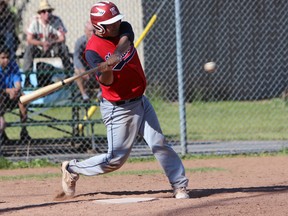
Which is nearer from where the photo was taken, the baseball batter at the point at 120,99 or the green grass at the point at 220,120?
the baseball batter at the point at 120,99

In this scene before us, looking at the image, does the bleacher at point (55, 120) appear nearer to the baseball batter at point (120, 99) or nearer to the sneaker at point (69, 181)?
the sneaker at point (69, 181)

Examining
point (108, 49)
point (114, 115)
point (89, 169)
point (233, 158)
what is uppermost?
point (108, 49)

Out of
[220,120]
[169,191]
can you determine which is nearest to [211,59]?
[220,120]

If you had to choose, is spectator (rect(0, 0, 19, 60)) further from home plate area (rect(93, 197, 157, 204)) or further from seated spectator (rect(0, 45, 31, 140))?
home plate area (rect(93, 197, 157, 204))

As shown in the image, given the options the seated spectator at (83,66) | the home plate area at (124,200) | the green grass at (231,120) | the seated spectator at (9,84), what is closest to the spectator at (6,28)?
the seated spectator at (9,84)

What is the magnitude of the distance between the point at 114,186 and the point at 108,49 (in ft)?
7.54

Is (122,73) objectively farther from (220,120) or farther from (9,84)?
(220,120)

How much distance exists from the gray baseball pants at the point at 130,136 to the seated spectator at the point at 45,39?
557 centimetres

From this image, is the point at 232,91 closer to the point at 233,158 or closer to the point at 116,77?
the point at 233,158

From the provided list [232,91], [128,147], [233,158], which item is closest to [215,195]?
[128,147]

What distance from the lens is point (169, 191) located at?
8.76 meters

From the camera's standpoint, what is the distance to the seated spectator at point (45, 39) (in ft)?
43.9

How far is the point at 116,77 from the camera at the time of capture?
7684 millimetres

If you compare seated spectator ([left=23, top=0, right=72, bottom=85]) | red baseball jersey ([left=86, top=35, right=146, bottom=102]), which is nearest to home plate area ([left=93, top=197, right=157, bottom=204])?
red baseball jersey ([left=86, top=35, right=146, bottom=102])
